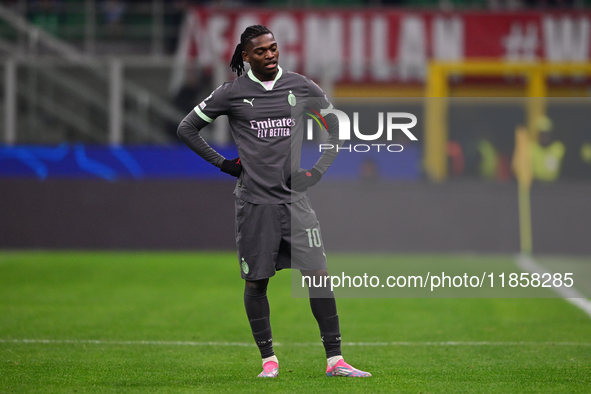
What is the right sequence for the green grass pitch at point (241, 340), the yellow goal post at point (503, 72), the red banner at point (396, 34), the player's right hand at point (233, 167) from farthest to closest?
the red banner at point (396, 34), the yellow goal post at point (503, 72), the player's right hand at point (233, 167), the green grass pitch at point (241, 340)

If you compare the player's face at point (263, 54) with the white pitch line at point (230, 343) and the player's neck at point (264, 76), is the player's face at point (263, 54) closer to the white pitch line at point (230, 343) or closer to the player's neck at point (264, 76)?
the player's neck at point (264, 76)

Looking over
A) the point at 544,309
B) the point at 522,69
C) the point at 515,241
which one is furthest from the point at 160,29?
the point at 544,309

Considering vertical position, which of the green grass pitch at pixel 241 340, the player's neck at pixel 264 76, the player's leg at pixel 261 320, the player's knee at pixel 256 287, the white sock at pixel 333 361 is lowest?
the green grass pitch at pixel 241 340

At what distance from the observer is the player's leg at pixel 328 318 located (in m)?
5.02

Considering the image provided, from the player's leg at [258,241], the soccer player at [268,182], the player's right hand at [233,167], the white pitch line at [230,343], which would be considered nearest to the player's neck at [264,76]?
the soccer player at [268,182]

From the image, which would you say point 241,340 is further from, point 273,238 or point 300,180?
point 300,180

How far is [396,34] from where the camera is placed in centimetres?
1535

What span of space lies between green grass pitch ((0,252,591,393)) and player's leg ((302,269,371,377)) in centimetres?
10

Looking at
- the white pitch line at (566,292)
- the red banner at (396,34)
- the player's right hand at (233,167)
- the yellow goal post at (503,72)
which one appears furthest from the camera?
the red banner at (396,34)

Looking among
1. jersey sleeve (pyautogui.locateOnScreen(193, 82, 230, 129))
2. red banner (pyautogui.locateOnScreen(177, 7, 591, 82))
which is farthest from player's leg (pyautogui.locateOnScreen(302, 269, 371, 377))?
red banner (pyautogui.locateOnScreen(177, 7, 591, 82))

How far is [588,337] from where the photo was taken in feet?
21.5

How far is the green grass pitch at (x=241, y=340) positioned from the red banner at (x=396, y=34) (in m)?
6.09

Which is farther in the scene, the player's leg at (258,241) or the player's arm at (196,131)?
the player's arm at (196,131)

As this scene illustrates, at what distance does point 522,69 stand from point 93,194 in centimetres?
745
